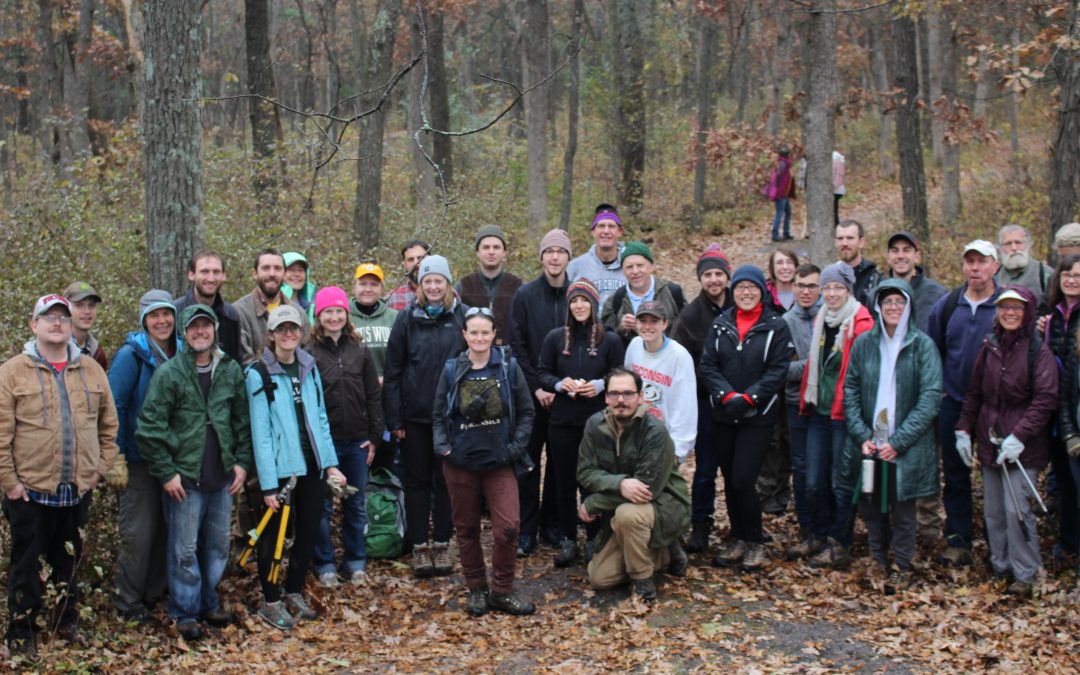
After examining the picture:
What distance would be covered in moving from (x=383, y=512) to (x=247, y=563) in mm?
1157

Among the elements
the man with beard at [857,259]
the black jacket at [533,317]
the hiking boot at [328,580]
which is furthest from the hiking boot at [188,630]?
the man with beard at [857,259]

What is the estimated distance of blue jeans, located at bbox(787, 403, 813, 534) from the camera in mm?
7797

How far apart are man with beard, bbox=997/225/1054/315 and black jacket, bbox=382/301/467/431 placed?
13.5 ft

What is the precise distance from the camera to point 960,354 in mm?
7375

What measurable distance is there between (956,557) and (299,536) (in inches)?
185

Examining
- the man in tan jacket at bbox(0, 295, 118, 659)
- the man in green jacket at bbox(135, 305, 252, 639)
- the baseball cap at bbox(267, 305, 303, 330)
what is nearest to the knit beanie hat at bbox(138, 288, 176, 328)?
the man in green jacket at bbox(135, 305, 252, 639)

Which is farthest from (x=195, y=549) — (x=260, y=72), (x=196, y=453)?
(x=260, y=72)

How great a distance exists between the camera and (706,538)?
26.4ft

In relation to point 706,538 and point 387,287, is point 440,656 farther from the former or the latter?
point 387,287

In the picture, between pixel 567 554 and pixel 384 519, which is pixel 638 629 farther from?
pixel 384 519

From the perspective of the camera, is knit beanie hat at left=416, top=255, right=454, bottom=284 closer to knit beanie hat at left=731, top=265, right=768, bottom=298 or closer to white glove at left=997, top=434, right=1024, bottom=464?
knit beanie hat at left=731, top=265, right=768, bottom=298

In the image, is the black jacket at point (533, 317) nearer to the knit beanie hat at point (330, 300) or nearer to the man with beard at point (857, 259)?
the knit beanie hat at point (330, 300)

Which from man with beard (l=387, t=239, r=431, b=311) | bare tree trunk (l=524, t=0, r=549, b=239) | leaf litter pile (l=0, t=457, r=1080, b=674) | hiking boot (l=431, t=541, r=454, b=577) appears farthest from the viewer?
bare tree trunk (l=524, t=0, r=549, b=239)

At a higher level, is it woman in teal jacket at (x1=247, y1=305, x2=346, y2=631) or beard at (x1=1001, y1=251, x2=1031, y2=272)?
beard at (x1=1001, y1=251, x2=1031, y2=272)
